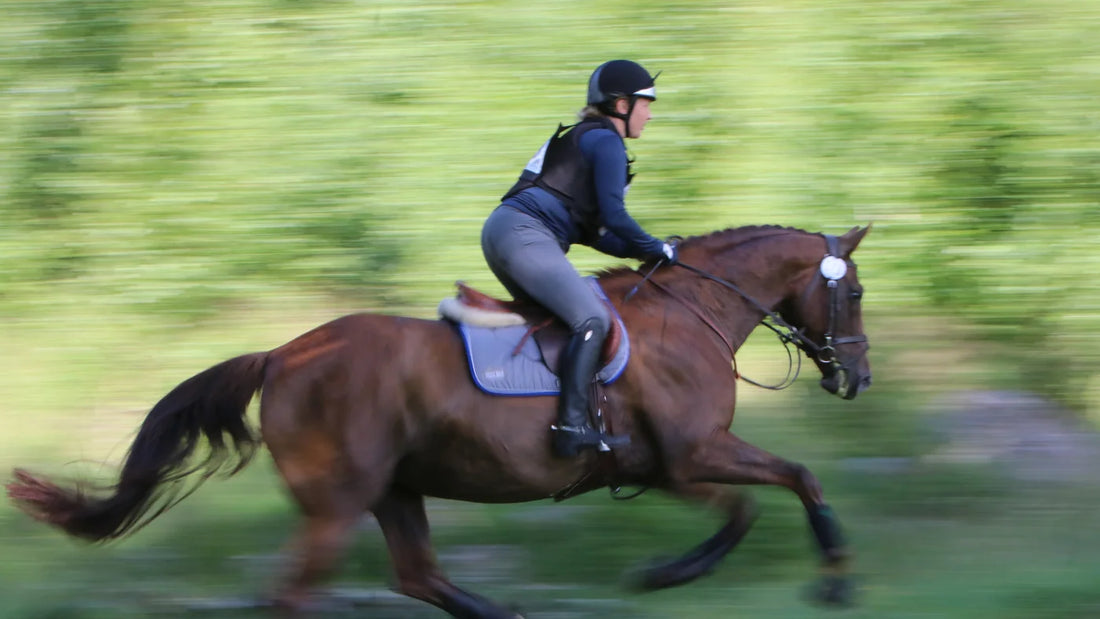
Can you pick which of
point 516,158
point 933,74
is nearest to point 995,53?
point 933,74

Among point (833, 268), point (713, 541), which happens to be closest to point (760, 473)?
point (713, 541)

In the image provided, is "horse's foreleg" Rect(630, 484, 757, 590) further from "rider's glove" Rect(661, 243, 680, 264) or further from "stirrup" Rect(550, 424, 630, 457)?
"rider's glove" Rect(661, 243, 680, 264)

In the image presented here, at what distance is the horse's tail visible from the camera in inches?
194

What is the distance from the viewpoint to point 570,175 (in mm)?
5141

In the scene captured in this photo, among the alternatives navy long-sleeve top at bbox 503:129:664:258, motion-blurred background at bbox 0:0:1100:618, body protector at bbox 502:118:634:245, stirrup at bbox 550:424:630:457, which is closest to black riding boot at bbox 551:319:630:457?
stirrup at bbox 550:424:630:457

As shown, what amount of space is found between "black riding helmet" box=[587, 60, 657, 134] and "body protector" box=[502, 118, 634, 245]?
0.11 m

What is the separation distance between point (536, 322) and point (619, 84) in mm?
1134

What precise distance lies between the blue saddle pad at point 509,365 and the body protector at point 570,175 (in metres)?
0.61

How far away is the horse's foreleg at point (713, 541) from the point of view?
5.40 metres

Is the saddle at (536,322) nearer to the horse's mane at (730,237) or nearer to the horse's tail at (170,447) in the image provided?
the horse's mane at (730,237)

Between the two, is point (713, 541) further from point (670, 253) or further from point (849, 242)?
point (849, 242)

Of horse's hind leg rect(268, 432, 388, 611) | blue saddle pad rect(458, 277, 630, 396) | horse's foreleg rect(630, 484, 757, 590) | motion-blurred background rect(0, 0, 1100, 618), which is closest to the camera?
horse's hind leg rect(268, 432, 388, 611)

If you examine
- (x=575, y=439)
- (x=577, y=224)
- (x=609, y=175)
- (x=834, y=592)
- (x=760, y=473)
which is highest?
(x=609, y=175)

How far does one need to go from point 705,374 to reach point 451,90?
4328 mm
